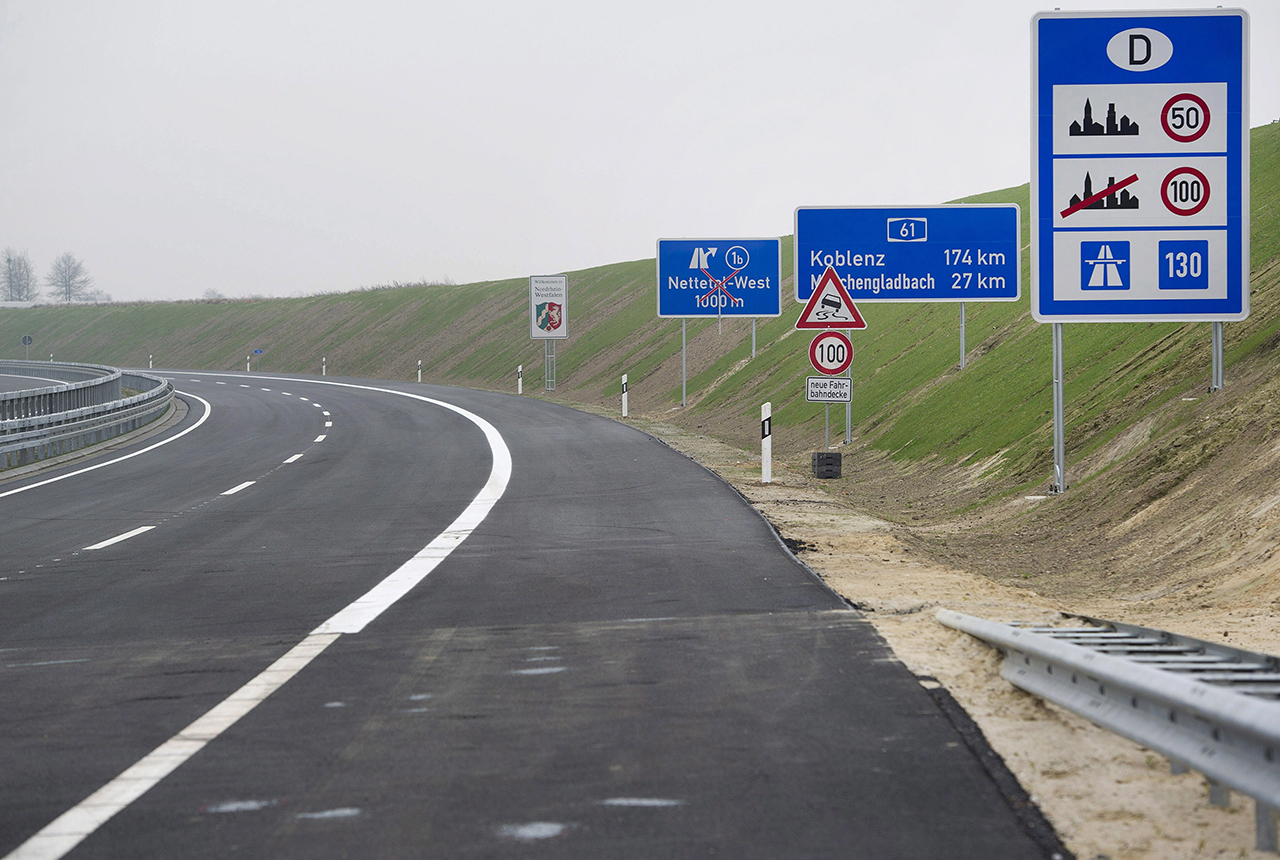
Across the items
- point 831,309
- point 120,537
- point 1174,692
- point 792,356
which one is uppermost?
point 831,309

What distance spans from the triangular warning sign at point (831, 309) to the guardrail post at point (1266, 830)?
14.7m

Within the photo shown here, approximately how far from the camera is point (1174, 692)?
362cm

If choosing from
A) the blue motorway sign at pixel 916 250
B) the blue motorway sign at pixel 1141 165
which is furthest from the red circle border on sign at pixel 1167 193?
the blue motorway sign at pixel 916 250

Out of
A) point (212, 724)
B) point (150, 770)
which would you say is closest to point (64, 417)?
point (212, 724)

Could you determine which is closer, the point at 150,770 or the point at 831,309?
the point at 150,770

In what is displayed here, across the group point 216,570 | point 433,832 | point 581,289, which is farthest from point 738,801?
point 581,289

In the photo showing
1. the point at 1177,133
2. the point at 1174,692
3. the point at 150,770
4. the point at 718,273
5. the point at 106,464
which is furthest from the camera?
the point at 718,273

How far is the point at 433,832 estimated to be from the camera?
3.78 metres

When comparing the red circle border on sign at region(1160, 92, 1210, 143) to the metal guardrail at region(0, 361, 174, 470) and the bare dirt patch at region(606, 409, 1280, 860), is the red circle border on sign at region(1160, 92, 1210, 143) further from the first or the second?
the metal guardrail at region(0, 361, 174, 470)

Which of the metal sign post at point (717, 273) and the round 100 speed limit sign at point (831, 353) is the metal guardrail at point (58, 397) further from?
the metal sign post at point (717, 273)

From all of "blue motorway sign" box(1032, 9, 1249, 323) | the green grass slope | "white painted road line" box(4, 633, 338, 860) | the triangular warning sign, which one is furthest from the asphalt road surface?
the green grass slope

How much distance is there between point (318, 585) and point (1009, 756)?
5.91m

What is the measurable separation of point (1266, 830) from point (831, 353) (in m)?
14.9

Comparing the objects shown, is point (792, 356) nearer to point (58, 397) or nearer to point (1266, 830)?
point (58, 397)
